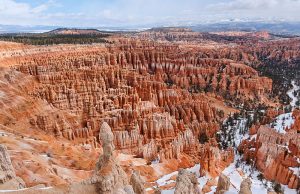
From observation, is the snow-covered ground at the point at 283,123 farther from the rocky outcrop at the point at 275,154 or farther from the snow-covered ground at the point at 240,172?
the rocky outcrop at the point at 275,154

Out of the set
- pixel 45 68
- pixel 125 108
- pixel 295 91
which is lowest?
pixel 295 91

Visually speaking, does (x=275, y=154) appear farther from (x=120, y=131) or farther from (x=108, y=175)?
(x=108, y=175)

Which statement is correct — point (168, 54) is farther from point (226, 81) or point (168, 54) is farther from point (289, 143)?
point (289, 143)

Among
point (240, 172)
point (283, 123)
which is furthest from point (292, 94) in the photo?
point (240, 172)

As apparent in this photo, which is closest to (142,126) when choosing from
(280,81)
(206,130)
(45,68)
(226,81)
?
(206,130)

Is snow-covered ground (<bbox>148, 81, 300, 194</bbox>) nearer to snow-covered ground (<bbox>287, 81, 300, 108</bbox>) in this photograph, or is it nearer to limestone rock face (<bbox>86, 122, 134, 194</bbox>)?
limestone rock face (<bbox>86, 122, 134, 194</bbox>)

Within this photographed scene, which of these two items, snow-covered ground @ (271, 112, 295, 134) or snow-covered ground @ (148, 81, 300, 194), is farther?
snow-covered ground @ (271, 112, 295, 134)

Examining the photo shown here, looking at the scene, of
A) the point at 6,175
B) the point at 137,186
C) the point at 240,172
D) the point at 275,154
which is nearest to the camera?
the point at 6,175

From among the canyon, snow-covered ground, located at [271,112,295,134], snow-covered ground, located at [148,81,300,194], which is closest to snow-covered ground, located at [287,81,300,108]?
the canyon
